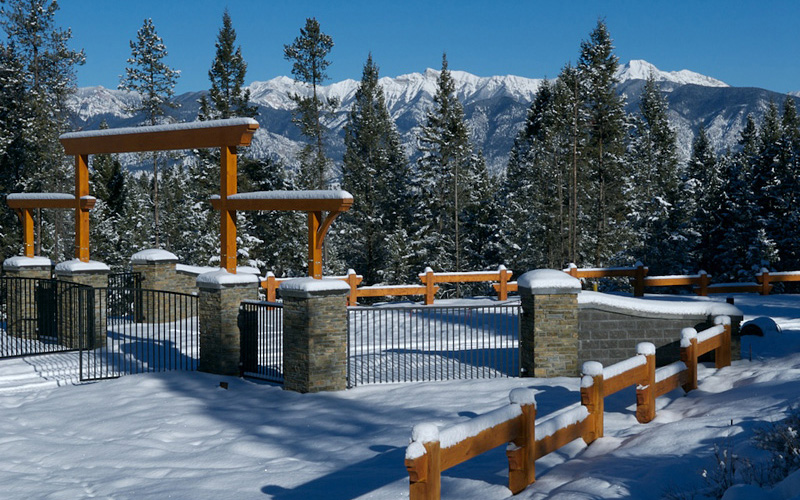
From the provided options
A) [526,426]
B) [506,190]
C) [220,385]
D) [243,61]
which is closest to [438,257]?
[506,190]

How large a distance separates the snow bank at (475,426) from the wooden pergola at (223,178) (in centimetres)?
628

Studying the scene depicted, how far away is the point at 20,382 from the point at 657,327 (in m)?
11.7

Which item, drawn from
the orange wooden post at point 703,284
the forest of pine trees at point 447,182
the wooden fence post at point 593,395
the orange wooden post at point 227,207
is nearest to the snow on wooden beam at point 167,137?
the orange wooden post at point 227,207

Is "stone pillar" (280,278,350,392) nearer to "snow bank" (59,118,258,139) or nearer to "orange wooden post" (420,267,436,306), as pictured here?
"snow bank" (59,118,258,139)

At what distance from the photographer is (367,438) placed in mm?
9312

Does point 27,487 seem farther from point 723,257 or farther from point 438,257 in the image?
point 723,257

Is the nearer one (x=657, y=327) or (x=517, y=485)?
(x=517, y=485)

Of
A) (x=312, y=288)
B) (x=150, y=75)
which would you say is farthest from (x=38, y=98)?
(x=312, y=288)

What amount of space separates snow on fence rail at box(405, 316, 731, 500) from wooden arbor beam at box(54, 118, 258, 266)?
25.5ft

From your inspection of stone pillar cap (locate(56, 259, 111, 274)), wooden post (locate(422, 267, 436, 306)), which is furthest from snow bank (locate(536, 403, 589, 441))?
wooden post (locate(422, 267, 436, 306))

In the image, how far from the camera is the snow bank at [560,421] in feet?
22.1

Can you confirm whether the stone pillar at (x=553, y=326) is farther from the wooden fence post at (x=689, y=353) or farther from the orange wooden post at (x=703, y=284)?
the orange wooden post at (x=703, y=284)

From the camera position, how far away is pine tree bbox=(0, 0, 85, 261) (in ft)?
115

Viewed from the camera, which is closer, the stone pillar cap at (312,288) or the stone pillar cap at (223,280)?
the stone pillar cap at (312,288)
